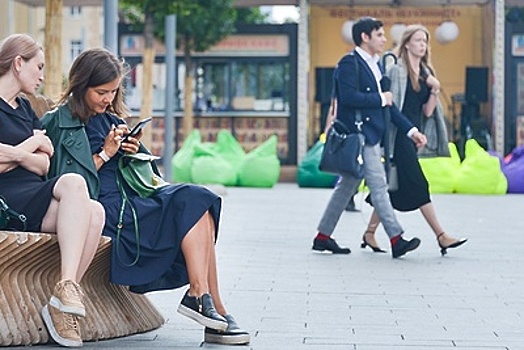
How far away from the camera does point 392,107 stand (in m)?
10.5

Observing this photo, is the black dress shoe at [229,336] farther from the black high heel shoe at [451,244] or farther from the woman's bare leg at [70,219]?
the black high heel shoe at [451,244]

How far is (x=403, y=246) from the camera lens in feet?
33.3

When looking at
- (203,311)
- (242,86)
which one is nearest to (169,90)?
(242,86)

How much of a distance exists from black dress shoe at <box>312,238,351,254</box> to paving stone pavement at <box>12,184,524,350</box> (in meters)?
0.09

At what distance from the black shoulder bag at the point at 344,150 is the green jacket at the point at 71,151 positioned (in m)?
4.31

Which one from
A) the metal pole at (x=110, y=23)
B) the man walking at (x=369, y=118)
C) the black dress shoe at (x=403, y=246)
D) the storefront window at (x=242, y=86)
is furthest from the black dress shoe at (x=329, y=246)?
the storefront window at (x=242, y=86)

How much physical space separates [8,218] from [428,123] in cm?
569

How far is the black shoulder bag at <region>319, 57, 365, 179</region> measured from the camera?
10.2 metres

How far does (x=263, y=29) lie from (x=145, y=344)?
23.0 m

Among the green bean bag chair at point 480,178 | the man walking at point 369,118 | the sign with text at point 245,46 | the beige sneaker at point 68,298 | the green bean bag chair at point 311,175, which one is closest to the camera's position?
the beige sneaker at point 68,298

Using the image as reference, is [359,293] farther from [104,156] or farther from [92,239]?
[92,239]

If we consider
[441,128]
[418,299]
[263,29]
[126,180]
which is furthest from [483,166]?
[126,180]

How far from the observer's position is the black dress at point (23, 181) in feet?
18.9

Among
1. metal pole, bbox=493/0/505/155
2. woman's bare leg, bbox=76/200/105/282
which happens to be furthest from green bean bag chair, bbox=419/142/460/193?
woman's bare leg, bbox=76/200/105/282
